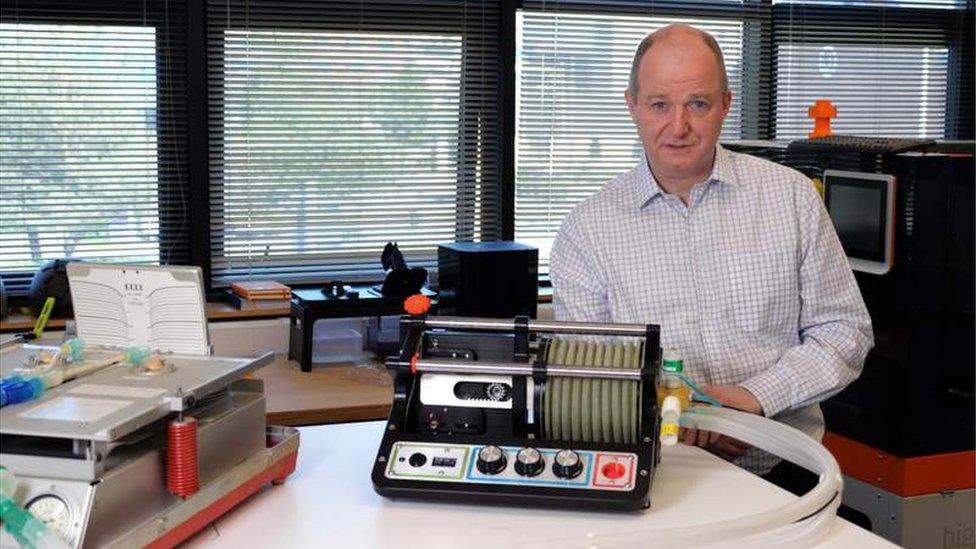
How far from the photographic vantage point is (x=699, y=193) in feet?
8.06

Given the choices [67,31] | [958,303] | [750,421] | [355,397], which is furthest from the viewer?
[67,31]

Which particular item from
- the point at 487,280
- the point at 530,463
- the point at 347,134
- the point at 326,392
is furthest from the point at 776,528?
the point at 347,134

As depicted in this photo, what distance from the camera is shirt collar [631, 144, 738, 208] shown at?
8.01ft

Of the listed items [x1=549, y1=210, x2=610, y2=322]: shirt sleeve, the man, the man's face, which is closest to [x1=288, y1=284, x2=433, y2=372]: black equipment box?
[x1=549, y1=210, x2=610, y2=322]: shirt sleeve

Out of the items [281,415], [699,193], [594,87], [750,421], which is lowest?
[281,415]

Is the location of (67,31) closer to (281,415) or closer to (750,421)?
(281,415)

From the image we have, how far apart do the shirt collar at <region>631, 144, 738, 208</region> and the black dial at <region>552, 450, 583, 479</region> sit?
0.80 m

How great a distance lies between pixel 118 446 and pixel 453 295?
2.32m

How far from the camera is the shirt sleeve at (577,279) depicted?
2.52 m

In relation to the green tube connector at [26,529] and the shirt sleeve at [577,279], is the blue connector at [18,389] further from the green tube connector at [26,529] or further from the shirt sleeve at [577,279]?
the shirt sleeve at [577,279]

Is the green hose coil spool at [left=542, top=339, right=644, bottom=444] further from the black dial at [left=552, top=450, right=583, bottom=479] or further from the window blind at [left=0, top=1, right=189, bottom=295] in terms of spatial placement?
the window blind at [left=0, top=1, right=189, bottom=295]

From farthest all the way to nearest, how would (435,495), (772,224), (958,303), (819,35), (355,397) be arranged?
(819,35) < (355,397) < (958,303) < (772,224) < (435,495)

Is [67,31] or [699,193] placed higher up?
[67,31]

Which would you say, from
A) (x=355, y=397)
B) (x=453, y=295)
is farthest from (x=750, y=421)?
(x=453, y=295)
